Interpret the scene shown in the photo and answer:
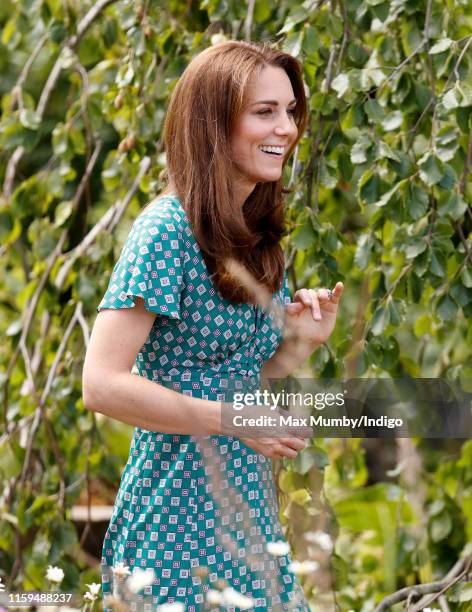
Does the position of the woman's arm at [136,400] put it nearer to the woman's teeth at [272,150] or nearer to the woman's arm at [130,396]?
the woman's arm at [130,396]

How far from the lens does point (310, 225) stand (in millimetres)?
1764

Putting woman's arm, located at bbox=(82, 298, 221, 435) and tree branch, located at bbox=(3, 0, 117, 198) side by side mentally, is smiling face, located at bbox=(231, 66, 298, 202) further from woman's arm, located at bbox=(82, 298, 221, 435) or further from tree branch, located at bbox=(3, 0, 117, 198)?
tree branch, located at bbox=(3, 0, 117, 198)

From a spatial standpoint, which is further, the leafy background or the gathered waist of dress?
the leafy background

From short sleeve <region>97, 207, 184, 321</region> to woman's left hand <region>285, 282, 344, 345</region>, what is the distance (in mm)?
215

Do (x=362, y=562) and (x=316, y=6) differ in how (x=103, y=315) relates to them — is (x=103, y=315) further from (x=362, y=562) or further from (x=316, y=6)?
(x=362, y=562)

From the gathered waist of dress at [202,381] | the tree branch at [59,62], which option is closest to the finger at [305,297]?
the gathered waist of dress at [202,381]

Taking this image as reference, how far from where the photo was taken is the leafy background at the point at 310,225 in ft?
5.70

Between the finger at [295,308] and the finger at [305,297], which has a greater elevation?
the finger at [305,297]

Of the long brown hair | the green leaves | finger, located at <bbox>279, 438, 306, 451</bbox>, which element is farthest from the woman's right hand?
the green leaves

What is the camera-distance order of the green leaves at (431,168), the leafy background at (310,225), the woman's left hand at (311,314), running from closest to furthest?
the woman's left hand at (311,314)
the green leaves at (431,168)
the leafy background at (310,225)

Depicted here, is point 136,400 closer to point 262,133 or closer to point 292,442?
point 292,442

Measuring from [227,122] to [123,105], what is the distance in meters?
0.83

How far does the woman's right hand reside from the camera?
119cm

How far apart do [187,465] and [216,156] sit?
410mm
